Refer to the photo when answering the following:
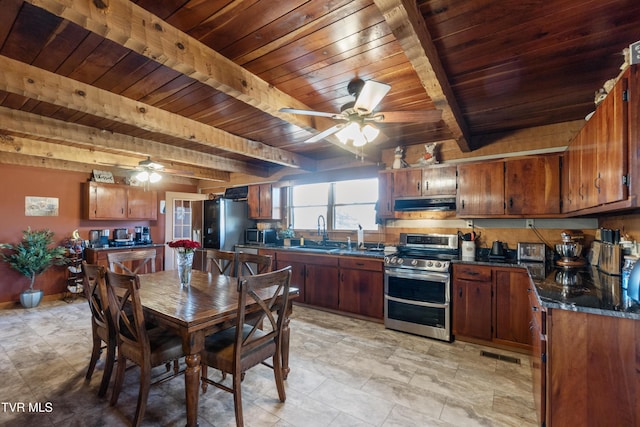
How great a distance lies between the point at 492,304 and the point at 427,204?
1355 millimetres

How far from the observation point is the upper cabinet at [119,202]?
5309 mm

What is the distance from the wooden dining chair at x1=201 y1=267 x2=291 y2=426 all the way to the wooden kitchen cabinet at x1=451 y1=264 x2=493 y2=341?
2.10 meters

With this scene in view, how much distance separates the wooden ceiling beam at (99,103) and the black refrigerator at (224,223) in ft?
6.68

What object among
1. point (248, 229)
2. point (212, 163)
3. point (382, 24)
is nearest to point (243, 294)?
point (382, 24)

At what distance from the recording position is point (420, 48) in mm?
1628

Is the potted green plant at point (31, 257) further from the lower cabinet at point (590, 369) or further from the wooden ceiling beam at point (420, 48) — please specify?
the lower cabinet at point (590, 369)

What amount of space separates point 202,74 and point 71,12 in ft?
2.16

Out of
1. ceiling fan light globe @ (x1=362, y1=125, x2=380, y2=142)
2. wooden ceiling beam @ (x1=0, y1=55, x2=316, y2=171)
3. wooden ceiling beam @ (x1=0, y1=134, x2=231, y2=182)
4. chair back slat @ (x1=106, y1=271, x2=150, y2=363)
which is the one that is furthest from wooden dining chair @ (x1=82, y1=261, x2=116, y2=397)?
wooden ceiling beam @ (x1=0, y1=134, x2=231, y2=182)

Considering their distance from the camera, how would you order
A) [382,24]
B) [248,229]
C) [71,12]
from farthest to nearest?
[248,229] < [382,24] < [71,12]

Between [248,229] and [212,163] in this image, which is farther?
[248,229]

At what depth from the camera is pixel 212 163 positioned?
188 inches

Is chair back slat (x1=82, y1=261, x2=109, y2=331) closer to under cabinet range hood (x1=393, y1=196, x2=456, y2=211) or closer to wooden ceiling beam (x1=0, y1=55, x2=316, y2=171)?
wooden ceiling beam (x1=0, y1=55, x2=316, y2=171)

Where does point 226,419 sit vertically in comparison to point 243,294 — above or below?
below

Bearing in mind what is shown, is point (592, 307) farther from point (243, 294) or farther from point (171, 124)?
point (171, 124)
